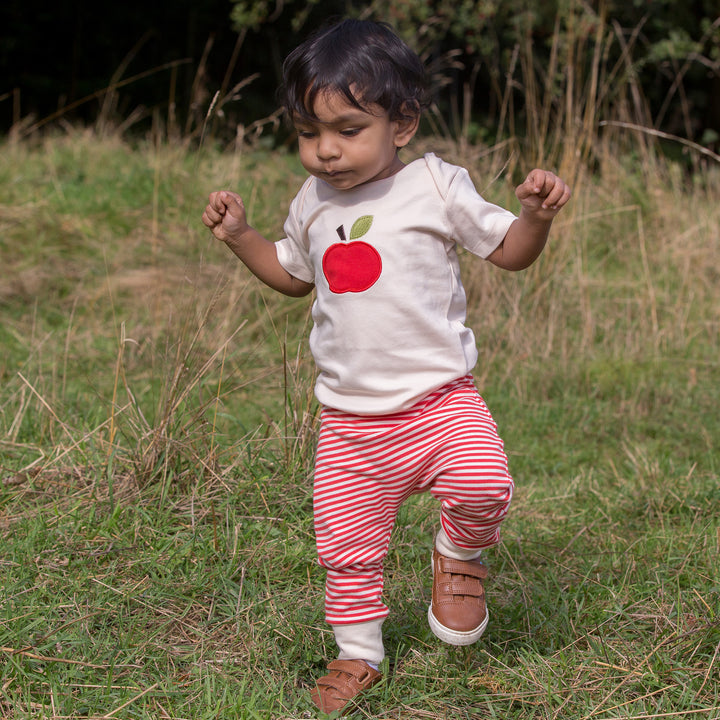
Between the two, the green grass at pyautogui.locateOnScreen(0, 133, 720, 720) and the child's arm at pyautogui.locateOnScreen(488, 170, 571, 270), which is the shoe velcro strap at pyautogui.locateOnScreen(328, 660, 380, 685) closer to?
the green grass at pyautogui.locateOnScreen(0, 133, 720, 720)

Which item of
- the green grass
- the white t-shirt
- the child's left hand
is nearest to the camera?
the child's left hand

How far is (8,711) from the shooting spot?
1936 millimetres

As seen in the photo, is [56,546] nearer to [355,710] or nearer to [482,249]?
[355,710]

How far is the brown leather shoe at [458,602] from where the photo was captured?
198 centimetres

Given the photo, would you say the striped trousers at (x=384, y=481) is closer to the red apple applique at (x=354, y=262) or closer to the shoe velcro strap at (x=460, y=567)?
the shoe velcro strap at (x=460, y=567)

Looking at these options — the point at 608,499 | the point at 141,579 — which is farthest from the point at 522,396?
the point at 141,579

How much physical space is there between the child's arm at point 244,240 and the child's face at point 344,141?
26cm

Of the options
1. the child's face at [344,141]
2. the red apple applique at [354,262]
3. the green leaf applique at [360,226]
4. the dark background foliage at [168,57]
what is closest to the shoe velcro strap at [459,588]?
the red apple applique at [354,262]

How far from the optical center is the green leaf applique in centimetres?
197

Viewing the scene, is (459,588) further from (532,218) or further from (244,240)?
(244,240)

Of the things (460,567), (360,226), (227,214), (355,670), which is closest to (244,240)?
(227,214)

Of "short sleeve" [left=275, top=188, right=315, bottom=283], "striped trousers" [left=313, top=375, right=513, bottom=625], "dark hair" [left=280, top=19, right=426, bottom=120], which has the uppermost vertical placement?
"dark hair" [left=280, top=19, right=426, bottom=120]

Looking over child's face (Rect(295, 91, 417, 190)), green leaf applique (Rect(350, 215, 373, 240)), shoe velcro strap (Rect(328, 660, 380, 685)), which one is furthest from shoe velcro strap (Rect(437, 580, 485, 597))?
child's face (Rect(295, 91, 417, 190))

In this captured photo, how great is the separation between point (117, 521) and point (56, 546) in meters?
0.18
